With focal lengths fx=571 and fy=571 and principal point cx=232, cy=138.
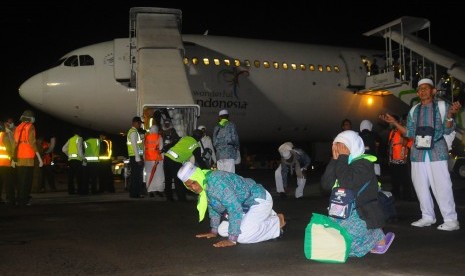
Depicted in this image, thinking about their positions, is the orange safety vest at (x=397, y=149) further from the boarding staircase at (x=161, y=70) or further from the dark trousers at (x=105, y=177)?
the dark trousers at (x=105, y=177)

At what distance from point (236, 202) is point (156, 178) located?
21.3 ft

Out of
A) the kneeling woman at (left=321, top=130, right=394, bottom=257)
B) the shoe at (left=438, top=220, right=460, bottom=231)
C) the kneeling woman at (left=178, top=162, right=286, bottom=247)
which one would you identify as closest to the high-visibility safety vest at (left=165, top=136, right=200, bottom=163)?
the kneeling woman at (left=178, top=162, right=286, bottom=247)

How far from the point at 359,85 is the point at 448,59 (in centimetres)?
457

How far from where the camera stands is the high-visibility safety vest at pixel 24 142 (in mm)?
10383

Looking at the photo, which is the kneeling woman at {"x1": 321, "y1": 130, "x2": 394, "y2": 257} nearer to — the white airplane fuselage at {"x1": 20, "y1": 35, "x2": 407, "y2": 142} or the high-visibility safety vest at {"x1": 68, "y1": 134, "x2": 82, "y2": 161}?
the high-visibility safety vest at {"x1": 68, "y1": 134, "x2": 82, "y2": 161}

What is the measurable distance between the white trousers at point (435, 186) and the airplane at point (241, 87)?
8215 millimetres

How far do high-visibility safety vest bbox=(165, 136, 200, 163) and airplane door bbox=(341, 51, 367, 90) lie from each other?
36.9 feet

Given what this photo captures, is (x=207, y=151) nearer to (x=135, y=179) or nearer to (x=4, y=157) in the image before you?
(x=135, y=179)

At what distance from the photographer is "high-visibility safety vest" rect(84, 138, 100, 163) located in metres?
13.9

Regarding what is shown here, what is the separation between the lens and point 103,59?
1759 cm

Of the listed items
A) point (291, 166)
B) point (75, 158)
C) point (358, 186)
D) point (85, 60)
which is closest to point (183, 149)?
point (291, 166)

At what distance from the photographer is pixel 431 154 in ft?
24.5

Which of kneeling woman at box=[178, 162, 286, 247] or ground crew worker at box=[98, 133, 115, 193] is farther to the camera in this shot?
ground crew worker at box=[98, 133, 115, 193]

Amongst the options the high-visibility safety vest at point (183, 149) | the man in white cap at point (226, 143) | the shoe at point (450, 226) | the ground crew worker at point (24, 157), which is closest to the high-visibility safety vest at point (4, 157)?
the ground crew worker at point (24, 157)
